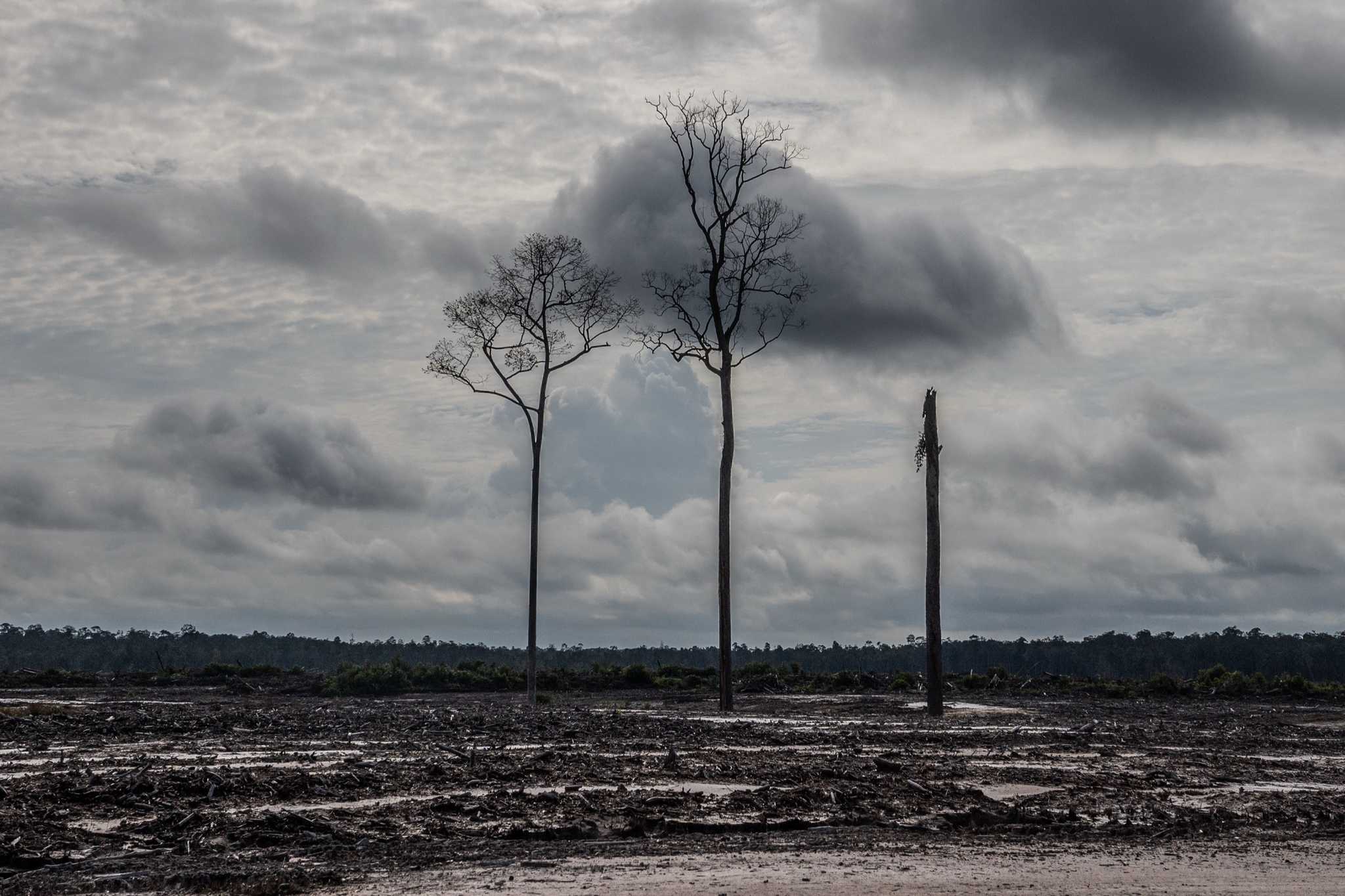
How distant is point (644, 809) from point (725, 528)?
75.7 feet

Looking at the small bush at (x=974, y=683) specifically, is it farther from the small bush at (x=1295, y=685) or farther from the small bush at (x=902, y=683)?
the small bush at (x=1295, y=685)

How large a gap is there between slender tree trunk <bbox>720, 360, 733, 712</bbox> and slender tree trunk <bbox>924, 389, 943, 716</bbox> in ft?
19.1

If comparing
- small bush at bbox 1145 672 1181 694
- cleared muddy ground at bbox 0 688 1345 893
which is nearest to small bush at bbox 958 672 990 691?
small bush at bbox 1145 672 1181 694

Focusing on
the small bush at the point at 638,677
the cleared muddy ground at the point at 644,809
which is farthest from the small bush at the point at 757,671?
the cleared muddy ground at the point at 644,809

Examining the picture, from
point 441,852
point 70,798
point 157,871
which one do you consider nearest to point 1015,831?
point 441,852

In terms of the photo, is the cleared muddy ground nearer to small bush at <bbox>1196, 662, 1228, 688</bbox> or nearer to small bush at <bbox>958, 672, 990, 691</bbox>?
small bush at <bbox>1196, 662, 1228, 688</bbox>

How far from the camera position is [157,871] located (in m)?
8.86

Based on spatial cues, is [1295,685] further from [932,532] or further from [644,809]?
[644,809]

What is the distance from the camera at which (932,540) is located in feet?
98.9

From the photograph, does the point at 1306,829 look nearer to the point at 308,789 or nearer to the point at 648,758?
the point at 648,758

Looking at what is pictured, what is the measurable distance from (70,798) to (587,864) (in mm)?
5835

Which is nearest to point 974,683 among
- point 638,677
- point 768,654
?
point 638,677

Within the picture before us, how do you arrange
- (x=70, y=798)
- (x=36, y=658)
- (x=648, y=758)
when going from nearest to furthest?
(x=70, y=798), (x=648, y=758), (x=36, y=658)

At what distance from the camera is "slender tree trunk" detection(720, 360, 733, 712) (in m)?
33.6
